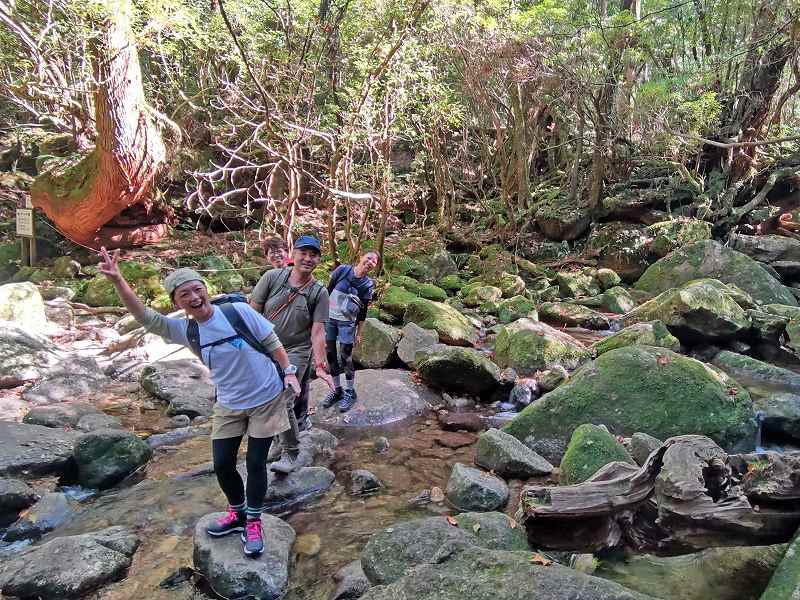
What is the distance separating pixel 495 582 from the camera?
2348 mm

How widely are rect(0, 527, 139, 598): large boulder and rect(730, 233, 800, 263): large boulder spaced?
1531 centimetres

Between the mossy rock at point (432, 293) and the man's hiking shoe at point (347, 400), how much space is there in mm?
6453

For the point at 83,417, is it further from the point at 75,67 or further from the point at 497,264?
the point at 497,264

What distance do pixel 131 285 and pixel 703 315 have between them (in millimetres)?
11160

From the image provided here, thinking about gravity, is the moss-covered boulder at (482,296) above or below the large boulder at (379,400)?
above

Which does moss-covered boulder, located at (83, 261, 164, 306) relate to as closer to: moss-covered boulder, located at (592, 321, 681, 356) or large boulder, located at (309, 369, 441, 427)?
large boulder, located at (309, 369, 441, 427)

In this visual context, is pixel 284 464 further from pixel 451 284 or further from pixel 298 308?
pixel 451 284

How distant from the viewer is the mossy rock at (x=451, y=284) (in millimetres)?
14570

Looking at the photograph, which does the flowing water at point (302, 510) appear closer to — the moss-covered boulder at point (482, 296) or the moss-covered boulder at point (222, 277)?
the moss-covered boulder at point (482, 296)

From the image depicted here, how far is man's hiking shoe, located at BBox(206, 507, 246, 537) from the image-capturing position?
3.55 metres

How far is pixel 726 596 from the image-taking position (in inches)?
125

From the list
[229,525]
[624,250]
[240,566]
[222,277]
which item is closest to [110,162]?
[222,277]

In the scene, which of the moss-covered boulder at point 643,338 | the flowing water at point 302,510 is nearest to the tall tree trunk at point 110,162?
the flowing water at point 302,510

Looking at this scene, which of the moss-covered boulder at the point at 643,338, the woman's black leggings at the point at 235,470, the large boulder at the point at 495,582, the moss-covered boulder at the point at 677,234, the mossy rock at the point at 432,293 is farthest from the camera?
the moss-covered boulder at the point at 677,234
